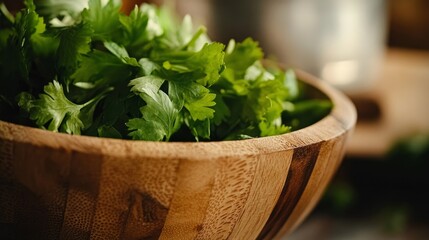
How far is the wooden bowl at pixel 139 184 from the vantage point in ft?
1.69

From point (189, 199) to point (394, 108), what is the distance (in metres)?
1.23

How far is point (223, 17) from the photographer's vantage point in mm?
1404

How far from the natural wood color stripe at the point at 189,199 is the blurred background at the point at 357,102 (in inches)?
30.0

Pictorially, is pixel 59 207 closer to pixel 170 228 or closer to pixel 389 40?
pixel 170 228

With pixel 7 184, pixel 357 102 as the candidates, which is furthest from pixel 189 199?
pixel 357 102

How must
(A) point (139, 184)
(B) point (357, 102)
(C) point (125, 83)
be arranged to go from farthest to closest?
(B) point (357, 102)
(C) point (125, 83)
(A) point (139, 184)

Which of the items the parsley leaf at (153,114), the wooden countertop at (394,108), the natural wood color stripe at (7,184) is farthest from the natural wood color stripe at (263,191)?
the wooden countertop at (394,108)

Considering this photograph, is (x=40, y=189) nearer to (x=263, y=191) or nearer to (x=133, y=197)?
(x=133, y=197)

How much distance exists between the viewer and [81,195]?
529 mm

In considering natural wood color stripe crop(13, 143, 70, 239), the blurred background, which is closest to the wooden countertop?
the blurred background

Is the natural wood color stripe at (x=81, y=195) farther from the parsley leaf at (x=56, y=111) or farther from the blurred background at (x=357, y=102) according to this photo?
the blurred background at (x=357, y=102)

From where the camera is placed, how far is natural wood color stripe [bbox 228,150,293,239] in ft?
1.88

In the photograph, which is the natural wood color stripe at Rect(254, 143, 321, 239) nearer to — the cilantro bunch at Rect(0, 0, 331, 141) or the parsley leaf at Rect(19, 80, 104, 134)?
the cilantro bunch at Rect(0, 0, 331, 141)

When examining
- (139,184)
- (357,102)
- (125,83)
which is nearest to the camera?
(139,184)
